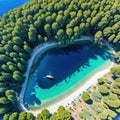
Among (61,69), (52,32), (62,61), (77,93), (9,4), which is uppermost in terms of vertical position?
→ (9,4)

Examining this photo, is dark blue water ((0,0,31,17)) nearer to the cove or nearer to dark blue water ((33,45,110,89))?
the cove

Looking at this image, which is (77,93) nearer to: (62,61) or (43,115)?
(62,61)

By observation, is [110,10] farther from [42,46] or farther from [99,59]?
[42,46]

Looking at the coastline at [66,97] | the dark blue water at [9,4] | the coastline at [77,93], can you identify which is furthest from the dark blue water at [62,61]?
the dark blue water at [9,4]

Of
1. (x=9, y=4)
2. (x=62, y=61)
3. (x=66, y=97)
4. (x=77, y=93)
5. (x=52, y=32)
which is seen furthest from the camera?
(x=9, y=4)

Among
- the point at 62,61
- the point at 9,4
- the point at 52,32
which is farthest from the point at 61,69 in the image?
the point at 9,4

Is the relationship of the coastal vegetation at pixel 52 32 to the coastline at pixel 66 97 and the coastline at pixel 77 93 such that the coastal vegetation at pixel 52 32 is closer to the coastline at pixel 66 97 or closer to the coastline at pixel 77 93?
the coastline at pixel 66 97

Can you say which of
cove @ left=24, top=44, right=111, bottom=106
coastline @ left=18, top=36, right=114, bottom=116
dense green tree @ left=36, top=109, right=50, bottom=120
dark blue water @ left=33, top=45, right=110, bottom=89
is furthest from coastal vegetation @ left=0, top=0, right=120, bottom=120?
dense green tree @ left=36, top=109, right=50, bottom=120

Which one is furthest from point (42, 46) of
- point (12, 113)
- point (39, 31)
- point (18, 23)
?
point (12, 113)
